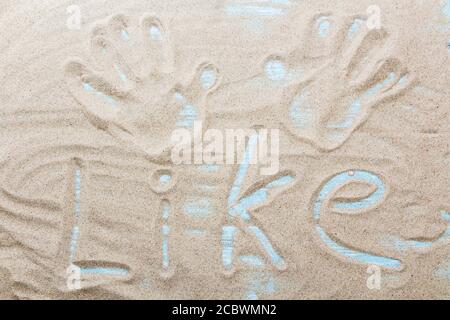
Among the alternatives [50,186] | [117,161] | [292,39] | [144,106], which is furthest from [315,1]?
[50,186]

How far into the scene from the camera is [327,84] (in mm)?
1361

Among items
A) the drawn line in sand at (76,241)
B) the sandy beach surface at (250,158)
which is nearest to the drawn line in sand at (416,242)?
the sandy beach surface at (250,158)

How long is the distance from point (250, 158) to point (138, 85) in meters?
0.33

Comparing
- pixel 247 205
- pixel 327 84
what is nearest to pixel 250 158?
pixel 247 205

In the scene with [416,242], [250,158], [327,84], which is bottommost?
[416,242]

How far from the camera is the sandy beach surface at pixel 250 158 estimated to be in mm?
1354

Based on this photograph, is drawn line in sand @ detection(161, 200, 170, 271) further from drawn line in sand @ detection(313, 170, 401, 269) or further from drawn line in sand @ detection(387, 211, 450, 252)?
drawn line in sand @ detection(387, 211, 450, 252)

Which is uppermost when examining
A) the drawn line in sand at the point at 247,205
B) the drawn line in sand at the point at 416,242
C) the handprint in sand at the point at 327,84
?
the handprint in sand at the point at 327,84

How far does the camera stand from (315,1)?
1.37 m

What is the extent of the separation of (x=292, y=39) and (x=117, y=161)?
0.52 m

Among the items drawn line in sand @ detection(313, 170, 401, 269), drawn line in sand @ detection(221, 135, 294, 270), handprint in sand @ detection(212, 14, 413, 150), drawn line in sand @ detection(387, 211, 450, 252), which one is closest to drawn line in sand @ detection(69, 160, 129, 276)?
drawn line in sand @ detection(221, 135, 294, 270)

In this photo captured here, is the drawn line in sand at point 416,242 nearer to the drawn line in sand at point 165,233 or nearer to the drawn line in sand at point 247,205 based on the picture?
the drawn line in sand at point 247,205

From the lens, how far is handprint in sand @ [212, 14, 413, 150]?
1355 mm

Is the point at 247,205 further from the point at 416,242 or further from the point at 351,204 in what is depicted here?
the point at 416,242
